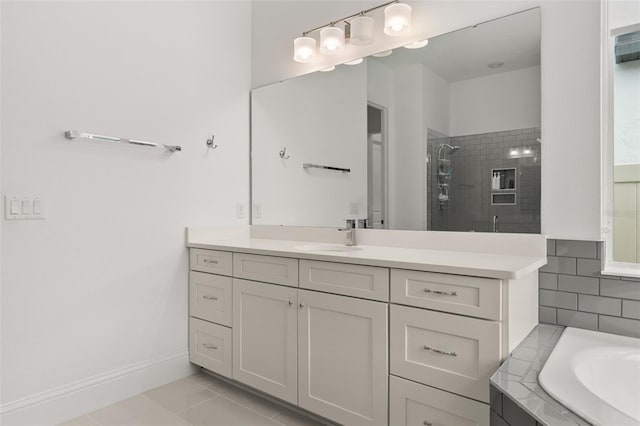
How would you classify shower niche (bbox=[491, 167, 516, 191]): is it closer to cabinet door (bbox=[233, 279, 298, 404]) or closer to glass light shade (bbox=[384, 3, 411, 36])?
glass light shade (bbox=[384, 3, 411, 36])

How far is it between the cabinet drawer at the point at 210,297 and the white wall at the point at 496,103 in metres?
1.53

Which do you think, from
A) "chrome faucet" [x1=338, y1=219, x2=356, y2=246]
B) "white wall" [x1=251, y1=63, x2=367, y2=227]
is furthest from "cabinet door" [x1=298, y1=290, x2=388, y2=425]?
"white wall" [x1=251, y1=63, x2=367, y2=227]

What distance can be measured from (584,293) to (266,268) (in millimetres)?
1463

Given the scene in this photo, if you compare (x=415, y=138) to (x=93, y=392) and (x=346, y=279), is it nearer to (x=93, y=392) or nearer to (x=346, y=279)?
(x=346, y=279)

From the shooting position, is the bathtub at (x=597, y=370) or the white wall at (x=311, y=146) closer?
the bathtub at (x=597, y=370)

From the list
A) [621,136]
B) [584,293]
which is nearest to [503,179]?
[621,136]

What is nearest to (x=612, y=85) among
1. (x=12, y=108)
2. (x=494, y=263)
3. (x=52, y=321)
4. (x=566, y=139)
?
(x=566, y=139)

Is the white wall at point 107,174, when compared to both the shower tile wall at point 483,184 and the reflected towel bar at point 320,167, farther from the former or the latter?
the shower tile wall at point 483,184

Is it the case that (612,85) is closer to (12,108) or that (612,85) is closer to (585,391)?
(585,391)

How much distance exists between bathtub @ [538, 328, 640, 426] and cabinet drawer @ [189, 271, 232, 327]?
64.6 inches

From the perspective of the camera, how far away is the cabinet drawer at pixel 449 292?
56.0 inches

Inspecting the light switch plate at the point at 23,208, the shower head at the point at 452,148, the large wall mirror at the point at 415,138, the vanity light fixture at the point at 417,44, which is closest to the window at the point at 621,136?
the large wall mirror at the point at 415,138

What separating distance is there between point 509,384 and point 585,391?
0.66 feet

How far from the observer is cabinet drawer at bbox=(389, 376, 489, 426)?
4.76 ft
